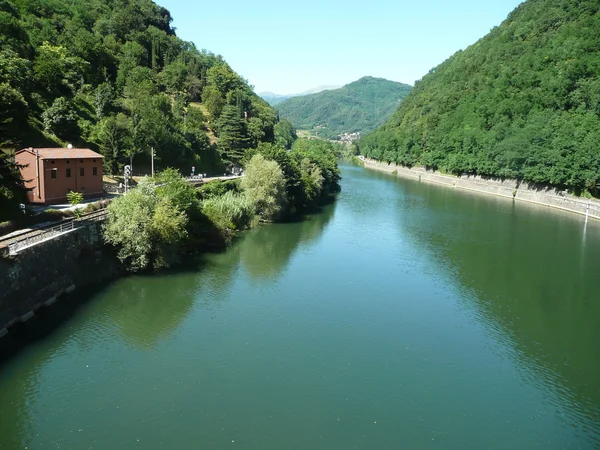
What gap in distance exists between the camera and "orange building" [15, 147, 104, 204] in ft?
99.2

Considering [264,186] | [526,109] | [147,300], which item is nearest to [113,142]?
[264,186]

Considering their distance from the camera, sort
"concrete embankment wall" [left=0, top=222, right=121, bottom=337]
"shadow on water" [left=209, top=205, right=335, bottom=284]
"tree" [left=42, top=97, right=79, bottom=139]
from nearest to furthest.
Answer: "concrete embankment wall" [left=0, top=222, right=121, bottom=337]
"shadow on water" [left=209, top=205, right=335, bottom=284]
"tree" [left=42, top=97, right=79, bottom=139]

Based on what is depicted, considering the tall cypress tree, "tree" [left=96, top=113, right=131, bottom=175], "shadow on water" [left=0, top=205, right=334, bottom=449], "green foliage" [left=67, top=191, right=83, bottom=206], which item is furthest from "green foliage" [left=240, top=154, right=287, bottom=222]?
the tall cypress tree

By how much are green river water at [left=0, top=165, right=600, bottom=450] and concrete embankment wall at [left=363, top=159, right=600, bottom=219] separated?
2567 centimetres

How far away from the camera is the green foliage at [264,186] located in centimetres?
4397

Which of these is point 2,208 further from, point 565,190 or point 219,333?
point 565,190

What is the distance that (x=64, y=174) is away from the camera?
31969 millimetres

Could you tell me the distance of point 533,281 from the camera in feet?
104

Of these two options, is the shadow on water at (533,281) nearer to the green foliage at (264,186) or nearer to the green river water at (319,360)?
the green river water at (319,360)

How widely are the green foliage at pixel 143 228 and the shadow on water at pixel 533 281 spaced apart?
1779 centimetres

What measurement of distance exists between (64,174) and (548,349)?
99.3ft

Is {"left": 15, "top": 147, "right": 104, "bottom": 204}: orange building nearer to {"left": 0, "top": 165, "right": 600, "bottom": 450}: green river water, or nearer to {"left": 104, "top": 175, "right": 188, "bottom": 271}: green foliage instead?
{"left": 104, "top": 175, "right": 188, "bottom": 271}: green foliage

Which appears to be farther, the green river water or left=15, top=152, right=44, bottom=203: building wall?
left=15, top=152, right=44, bottom=203: building wall

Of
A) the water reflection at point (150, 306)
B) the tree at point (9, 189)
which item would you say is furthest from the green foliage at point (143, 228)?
the tree at point (9, 189)
